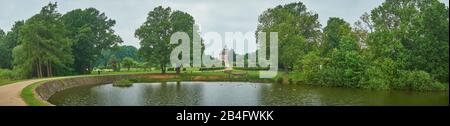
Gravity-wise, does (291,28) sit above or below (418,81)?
above

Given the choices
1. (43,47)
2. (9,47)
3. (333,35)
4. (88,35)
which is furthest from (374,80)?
(9,47)

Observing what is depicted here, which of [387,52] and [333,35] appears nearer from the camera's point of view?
[387,52]

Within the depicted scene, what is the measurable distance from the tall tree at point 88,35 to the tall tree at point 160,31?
6.57 metres

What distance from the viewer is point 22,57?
5612cm

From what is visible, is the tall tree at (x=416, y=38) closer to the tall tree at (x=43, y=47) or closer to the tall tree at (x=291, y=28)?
the tall tree at (x=291, y=28)

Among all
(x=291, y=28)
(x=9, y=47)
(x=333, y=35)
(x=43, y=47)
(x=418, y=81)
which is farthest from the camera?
(x=9, y=47)

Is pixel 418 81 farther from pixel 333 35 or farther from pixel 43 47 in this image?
pixel 43 47

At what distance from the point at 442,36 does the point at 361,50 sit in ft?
37.4

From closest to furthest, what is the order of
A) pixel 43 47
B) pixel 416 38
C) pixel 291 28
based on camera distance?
1. pixel 416 38
2. pixel 43 47
3. pixel 291 28

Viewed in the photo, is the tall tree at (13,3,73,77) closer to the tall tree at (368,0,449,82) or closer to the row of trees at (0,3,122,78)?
the row of trees at (0,3,122,78)

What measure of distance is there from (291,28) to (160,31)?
21264 mm

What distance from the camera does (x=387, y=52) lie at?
4722cm
